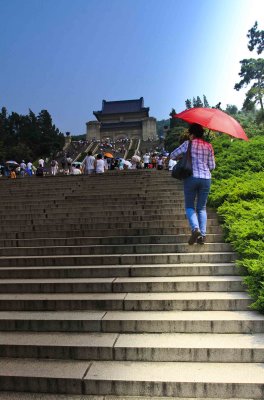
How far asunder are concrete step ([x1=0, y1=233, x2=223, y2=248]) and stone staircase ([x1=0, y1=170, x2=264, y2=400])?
17 millimetres

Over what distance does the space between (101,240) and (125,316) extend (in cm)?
229

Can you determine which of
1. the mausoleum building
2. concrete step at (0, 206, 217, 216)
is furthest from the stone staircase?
the mausoleum building

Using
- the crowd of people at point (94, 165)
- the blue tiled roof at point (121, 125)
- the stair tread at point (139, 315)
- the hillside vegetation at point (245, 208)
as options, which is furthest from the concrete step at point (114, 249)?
the blue tiled roof at point (121, 125)

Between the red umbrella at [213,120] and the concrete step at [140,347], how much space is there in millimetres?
2618

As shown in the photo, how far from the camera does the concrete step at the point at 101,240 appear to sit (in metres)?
5.94

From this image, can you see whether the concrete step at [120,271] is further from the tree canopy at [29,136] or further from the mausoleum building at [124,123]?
the mausoleum building at [124,123]

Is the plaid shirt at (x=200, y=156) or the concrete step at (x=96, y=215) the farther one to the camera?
the concrete step at (x=96, y=215)

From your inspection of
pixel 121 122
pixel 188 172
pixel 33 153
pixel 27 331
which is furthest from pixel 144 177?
pixel 121 122

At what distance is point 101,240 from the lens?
6227 millimetres

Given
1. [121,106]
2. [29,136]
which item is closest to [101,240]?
[29,136]

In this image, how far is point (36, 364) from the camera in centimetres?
350

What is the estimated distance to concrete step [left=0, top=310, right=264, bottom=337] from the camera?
374 cm

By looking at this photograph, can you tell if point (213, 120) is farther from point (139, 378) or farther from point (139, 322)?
point (139, 378)

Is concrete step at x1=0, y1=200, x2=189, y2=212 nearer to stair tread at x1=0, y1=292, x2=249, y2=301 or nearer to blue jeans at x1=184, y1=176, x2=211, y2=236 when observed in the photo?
blue jeans at x1=184, y1=176, x2=211, y2=236
